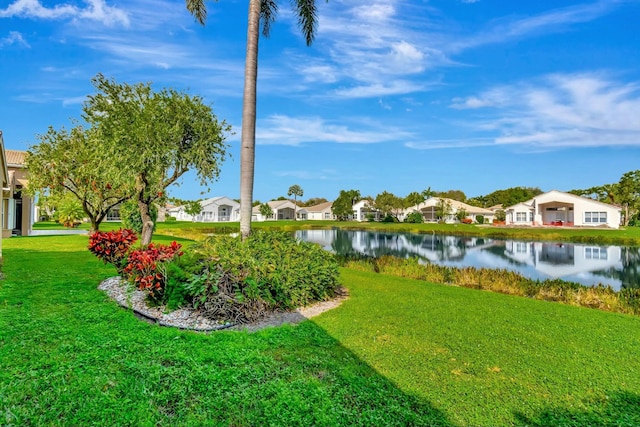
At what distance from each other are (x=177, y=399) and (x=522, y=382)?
370 cm

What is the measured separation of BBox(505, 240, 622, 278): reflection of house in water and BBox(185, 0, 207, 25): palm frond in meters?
18.6

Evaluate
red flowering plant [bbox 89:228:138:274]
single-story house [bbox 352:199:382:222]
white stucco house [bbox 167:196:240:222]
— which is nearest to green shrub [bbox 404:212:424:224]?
single-story house [bbox 352:199:382:222]

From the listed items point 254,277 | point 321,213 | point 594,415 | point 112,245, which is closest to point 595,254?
point 594,415

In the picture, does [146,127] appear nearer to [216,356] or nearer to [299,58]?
[299,58]

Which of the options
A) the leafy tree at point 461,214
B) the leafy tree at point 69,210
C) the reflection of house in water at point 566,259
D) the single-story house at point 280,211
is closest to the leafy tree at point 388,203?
the leafy tree at point 461,214

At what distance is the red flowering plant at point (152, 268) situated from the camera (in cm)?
694

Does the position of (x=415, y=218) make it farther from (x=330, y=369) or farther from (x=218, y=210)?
(x=330, y=369)

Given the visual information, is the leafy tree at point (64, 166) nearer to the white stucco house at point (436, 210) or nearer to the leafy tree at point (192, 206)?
the leafy tree at point (192, 206)

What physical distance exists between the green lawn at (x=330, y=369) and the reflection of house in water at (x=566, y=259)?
46.6ft

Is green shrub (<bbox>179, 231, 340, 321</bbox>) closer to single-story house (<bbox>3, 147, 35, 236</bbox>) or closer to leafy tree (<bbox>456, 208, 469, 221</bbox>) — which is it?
single-story house (<bbox>3, 147, 35, 236</bbox>)

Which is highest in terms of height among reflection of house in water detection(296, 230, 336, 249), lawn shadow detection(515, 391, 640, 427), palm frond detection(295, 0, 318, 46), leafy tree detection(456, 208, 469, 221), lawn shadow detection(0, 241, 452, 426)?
palm frond detection(295, 0, 318, 46)

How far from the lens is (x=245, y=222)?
9234 mm

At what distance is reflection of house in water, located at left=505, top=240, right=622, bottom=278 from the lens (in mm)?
19344

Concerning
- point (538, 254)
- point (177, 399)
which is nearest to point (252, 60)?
point (177, 399)
